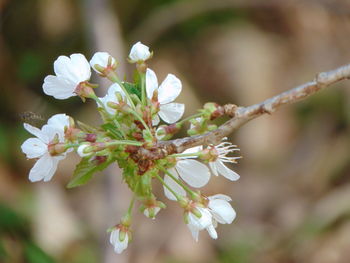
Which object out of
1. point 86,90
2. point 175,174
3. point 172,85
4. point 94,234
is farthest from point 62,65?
point 94,234

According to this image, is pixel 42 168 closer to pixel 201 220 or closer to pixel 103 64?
pixel 103 64

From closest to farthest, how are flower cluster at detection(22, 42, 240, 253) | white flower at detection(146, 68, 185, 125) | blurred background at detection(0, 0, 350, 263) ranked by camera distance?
1. flower cluster at detection(22, 42, 240, 253)
2. white flower at detection(146, 68, 185, 125)
3. blurred background at detection(0, 0, 350, 263)

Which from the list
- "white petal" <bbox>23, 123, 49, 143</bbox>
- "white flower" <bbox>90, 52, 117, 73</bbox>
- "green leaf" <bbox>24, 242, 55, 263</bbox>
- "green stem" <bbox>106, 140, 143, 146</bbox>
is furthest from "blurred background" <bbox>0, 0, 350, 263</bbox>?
"green stem" <bbox>106, 140, 143, 146</bbox>

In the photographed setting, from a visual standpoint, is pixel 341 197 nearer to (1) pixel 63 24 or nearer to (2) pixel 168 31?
(2) pixel 168 31

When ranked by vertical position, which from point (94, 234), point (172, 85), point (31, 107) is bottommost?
point (172, 85)

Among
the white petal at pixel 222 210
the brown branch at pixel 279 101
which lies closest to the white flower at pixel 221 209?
the white petal at pixel 222 210

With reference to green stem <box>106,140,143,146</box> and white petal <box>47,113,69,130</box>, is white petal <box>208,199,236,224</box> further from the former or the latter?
white petal <box>47,113,69,130</box>

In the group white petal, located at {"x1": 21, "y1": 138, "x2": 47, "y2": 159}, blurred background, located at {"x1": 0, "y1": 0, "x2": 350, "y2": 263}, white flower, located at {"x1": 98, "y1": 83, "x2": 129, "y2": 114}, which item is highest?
blurred background, located at {"x1": 0, "y1": 0, "x2": 350, "y2": 263}

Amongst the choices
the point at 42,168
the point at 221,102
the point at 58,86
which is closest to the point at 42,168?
the point at 42,168
